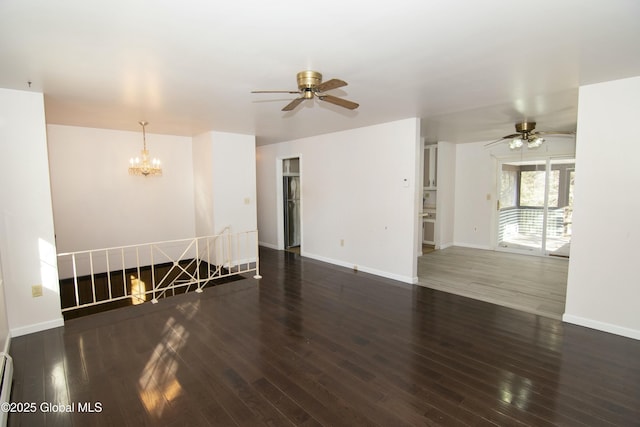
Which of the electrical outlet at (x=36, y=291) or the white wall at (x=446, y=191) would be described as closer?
the electrical outlet at (x=36, y=291)

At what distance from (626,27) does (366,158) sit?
138 inches

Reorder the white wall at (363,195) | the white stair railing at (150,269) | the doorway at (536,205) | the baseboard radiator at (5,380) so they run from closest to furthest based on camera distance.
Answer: the baseboard radiator at (5,380) < the white stair railing at (150,269) < the white wall at (363,195) < the doorway at (536,205)

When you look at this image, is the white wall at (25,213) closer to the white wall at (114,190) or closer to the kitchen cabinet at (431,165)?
the white wall at (114,190)

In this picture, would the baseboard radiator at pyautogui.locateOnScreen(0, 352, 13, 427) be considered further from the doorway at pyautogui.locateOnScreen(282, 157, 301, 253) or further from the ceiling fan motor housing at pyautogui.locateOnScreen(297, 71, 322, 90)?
the doorway at pyautogui.locateOnScreen(282, 157, 301, 253)

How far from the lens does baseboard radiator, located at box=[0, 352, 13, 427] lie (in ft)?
6.48

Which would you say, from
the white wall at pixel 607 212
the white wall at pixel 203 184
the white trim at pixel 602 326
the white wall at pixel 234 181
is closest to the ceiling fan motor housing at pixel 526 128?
the white wall at pixel 607 212

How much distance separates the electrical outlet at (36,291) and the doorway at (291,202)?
4460 mm

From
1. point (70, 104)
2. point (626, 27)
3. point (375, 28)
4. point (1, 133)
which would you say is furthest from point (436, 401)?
point (70, 104)

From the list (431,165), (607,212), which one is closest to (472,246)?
(431,165)

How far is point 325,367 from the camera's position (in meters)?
2.57

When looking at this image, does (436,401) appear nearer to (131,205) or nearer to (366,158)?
(366,158)

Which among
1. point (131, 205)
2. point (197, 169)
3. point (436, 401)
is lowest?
point (436, 401)

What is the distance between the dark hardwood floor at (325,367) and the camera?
205cm

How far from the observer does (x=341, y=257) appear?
19.1 ft
